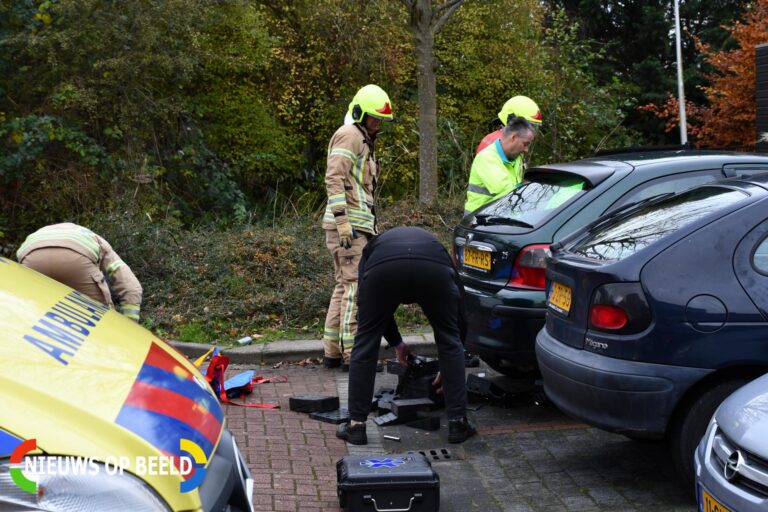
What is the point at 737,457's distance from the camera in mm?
3268

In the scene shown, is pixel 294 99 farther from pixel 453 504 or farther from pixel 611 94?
pixel 453 504

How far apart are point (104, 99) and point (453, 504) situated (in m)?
9.40

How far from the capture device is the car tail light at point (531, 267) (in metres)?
5.56

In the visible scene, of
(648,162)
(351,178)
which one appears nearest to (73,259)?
(351,178)

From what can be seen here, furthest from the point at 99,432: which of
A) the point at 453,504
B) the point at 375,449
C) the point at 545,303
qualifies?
the point at 545,303

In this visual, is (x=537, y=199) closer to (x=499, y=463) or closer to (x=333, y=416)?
(x=499, y=463)

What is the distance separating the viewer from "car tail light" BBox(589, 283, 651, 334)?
4.30 metres

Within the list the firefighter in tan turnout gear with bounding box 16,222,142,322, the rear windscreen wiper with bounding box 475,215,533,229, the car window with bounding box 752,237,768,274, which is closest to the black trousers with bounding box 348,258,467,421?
the rear windscreen wiper with bounding box 475,215,533,229

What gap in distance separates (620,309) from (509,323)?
4.30ft

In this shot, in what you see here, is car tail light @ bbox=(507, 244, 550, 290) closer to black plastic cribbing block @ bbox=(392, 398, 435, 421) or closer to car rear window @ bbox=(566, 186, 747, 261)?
car rear window @ bbox=(566, 186, 747, 261)

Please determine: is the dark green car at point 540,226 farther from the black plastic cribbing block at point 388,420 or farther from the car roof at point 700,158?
the black plastic cribbing block at point 388,420

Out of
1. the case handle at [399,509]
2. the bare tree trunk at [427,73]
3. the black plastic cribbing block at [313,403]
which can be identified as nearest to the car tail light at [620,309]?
the case handle at [399,509]

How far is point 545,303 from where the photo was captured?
5520mm

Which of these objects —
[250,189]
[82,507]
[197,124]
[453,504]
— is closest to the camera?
[82,507]
